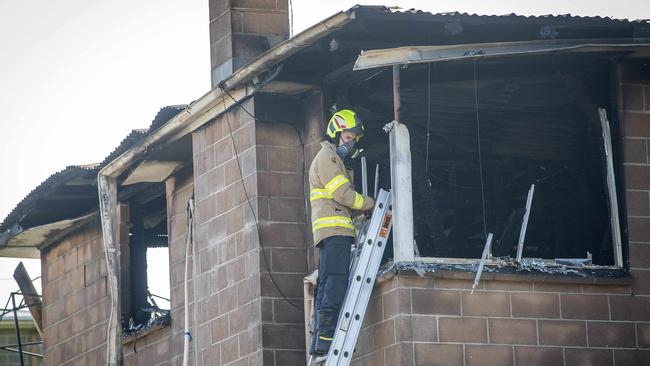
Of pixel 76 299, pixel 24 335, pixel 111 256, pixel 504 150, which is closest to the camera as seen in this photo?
pixel 504 150

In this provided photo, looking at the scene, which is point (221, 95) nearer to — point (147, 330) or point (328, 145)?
point (328, 145)

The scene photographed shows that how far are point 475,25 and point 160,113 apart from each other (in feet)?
15.4

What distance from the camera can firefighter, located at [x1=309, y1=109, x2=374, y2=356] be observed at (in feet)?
50.1

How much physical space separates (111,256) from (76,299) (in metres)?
3.15

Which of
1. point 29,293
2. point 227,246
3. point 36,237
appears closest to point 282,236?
point 227,246

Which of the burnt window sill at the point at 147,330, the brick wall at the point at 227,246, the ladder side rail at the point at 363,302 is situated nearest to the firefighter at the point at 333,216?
the ladder side rail at the point at 363,302

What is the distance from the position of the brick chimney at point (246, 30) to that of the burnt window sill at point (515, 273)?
4.15 m

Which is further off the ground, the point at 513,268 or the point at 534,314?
the point at 513,268

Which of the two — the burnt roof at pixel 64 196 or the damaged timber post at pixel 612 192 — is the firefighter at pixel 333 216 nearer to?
the damaged timber post at pixel 612 192

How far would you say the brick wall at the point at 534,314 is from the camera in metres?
15.1

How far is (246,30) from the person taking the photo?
18.7 m

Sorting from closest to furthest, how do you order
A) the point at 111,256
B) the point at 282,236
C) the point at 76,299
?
the point at 282,236 < the point at 111,256 < the point at 76,299

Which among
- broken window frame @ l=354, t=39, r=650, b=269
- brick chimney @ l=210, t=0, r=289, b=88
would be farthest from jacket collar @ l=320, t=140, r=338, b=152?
brick chimney @ l=210, t=0, r=289, b=88

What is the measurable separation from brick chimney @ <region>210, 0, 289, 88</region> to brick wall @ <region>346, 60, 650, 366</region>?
424 cm
